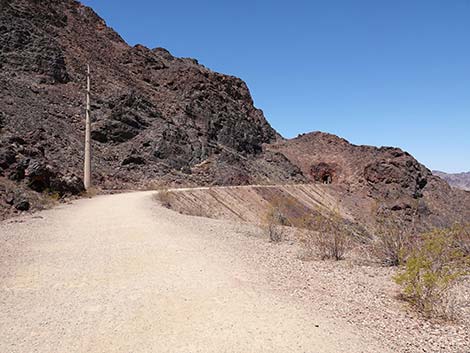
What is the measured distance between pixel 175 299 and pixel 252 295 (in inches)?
38.2

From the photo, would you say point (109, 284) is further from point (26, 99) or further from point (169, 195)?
point (26, 99)

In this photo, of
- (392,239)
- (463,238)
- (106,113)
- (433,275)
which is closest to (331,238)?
(392,239)

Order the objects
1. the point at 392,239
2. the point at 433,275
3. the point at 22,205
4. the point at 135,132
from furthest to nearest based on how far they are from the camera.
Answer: the point at 135,132
the point at 22,205
the point at 392,239
the point at 433,275

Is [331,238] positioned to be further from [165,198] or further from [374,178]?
[374,178]

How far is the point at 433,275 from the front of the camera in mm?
5035

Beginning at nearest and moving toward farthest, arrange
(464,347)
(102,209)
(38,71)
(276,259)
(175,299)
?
(464,347)
(175,299)
(276,259)
(102,209)
(38,71)

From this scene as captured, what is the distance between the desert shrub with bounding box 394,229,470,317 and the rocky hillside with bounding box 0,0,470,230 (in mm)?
4167

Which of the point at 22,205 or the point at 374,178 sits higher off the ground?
the point at 374,178

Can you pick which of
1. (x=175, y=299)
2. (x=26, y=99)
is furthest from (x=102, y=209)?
(x=26, y=99)

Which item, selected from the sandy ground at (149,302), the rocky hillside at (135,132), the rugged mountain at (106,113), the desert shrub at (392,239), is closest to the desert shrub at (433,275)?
the desert shrub at (392,239)

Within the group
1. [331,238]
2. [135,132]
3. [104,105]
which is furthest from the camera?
[104,105]

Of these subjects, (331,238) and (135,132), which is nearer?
(331,238)

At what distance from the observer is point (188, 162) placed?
33.4 m

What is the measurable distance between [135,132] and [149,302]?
28.4 meters
